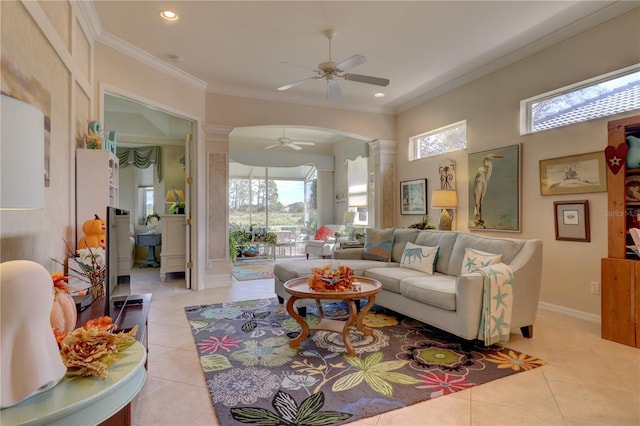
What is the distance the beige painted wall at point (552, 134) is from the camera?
3.41 meters

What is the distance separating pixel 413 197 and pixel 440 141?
1050 mm

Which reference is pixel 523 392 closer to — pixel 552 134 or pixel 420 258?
pixel 420 258

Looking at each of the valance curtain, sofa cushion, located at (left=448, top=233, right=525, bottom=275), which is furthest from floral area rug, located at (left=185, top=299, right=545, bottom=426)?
the valance curtain

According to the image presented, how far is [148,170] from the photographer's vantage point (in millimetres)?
8172

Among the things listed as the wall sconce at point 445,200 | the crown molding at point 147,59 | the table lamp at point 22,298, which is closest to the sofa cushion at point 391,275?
the wall sconce at point 445,200

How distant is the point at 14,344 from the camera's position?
884 mm

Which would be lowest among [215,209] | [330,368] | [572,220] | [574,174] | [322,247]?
[330,368]

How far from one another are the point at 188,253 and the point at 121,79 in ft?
8.36

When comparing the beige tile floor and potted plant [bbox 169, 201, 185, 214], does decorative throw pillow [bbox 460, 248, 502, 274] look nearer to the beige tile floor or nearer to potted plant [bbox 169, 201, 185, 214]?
the beige tile floor

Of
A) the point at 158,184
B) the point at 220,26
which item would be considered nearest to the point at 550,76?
the point at 220,26

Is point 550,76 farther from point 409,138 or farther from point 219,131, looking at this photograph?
point 219,131

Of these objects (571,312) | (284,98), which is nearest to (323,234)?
(284,98)

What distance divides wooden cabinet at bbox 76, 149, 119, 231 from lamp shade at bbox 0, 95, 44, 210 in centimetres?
220

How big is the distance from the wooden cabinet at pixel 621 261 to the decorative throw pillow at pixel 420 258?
148cm
